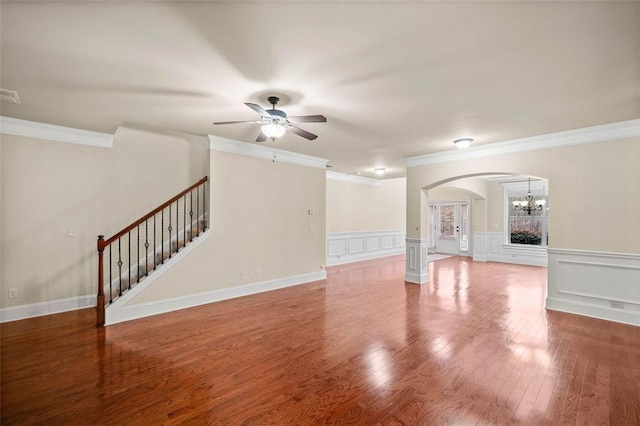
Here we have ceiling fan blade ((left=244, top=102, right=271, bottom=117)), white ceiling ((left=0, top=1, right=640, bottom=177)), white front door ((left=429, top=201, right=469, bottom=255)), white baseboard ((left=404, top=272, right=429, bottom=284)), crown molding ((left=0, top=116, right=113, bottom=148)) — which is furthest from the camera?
white front door ((left=429, top=201, right=469, bottom=255))

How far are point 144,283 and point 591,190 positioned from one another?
22.8 ft

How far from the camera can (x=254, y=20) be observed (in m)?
2.02

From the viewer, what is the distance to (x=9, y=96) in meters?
3.30

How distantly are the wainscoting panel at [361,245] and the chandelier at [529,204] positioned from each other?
4.04 meters

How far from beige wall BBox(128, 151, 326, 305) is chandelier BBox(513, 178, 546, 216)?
22.3 ft

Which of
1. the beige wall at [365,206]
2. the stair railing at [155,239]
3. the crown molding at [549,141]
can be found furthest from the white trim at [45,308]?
the crown molding at [549,141]

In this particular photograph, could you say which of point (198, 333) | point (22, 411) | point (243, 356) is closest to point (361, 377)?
point (243, 356)

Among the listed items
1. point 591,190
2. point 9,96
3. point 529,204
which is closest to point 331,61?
point 9,96

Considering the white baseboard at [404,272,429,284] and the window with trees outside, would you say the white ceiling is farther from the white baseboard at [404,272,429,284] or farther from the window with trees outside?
the window with trees outside

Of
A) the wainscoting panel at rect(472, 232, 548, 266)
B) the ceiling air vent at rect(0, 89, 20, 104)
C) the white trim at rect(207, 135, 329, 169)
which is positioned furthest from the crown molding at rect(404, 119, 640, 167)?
the ceiling air vent at rect(0, 89, 20, 104)

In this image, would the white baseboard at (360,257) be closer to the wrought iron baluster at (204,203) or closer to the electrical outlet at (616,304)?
the wrought iron baluster at (204,203)

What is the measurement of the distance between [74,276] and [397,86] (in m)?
5.53

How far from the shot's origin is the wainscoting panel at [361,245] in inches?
351

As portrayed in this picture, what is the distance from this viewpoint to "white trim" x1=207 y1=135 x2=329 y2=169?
5.17 m
